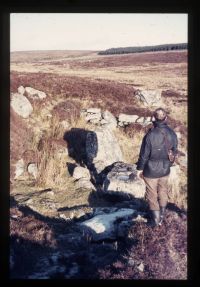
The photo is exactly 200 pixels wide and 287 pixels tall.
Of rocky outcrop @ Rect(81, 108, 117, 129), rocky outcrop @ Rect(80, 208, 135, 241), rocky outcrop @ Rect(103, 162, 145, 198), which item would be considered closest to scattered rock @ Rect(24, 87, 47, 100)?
rocky outcrop @ Rect(81, 108, 117, 129)

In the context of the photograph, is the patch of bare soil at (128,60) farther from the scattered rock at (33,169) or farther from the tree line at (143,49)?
the scattered rock at (33,169)

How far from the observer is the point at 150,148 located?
293 inches

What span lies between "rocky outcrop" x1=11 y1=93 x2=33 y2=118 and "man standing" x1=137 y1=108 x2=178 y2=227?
1.72 meters

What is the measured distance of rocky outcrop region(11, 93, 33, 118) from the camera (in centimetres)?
737

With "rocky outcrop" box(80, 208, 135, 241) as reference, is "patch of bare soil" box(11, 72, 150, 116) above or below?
above

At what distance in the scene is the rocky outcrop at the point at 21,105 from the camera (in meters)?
7.37

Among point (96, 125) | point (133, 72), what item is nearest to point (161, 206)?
point (96, 125)

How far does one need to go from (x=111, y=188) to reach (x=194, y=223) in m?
1.27

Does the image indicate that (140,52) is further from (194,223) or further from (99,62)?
(194,223)

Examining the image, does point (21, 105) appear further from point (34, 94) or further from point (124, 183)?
point (124, 183)

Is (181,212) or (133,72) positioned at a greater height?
(133,72)

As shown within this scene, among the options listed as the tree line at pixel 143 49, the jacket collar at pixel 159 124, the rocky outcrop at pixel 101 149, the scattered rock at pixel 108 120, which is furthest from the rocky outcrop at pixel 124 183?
the tree line at pixel 143 49

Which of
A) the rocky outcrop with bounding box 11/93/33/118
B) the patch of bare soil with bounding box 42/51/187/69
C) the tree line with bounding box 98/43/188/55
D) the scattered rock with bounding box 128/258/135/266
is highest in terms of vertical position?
the tree line with bounding box 98/43/188/55

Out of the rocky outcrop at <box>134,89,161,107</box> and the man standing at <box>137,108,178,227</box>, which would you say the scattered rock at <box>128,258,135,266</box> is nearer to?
the man standing at <box>137,108,178,227</box>
